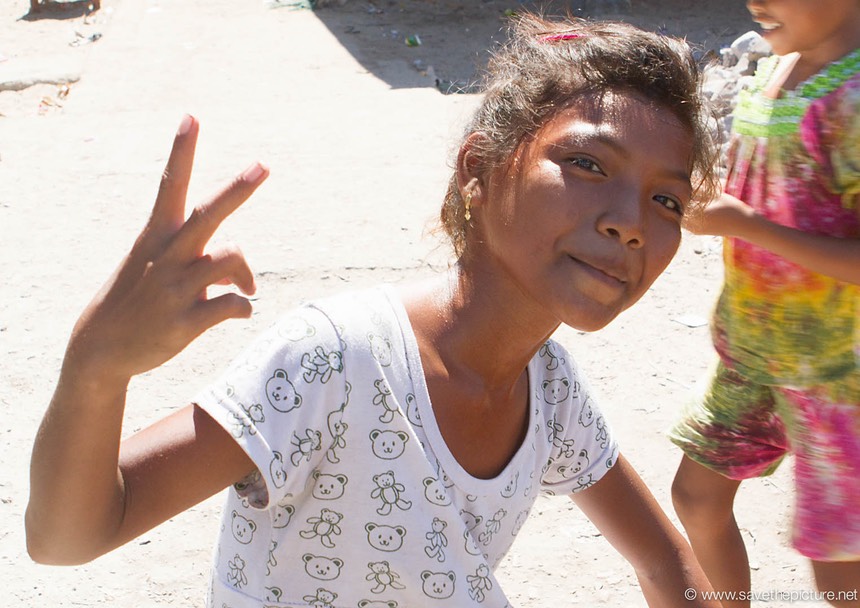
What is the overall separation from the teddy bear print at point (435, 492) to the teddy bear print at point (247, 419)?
0.95 feet

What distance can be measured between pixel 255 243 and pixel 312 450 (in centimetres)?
324

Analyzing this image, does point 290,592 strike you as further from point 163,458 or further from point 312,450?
point 163,458

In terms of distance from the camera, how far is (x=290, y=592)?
1.53m

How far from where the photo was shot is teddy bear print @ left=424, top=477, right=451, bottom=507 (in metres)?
1.53

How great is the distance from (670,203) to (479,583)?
2.18 feet

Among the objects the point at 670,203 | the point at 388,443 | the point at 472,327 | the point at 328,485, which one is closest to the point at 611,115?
the point at 670,203

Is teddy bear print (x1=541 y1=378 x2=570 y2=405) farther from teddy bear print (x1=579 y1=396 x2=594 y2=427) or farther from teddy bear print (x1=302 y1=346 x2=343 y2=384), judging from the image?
teddy bear print (x1=302 y1=346 x2=343 y2=384)

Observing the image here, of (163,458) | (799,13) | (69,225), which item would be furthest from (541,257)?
(69,225)

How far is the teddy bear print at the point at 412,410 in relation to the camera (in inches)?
59.9

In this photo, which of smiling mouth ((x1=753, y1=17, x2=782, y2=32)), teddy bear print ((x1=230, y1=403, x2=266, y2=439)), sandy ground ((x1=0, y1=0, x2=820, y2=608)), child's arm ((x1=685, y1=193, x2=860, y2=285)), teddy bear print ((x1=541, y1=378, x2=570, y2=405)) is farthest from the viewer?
sandy ground ((x1=0, y1=0, x2=820, y2=608))

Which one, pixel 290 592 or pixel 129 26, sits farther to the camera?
pixel 129 26

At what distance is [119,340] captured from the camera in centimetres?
108

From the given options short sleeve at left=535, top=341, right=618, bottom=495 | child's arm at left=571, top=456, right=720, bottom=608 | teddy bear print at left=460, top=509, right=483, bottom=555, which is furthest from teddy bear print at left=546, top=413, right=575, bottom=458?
teddy bear print at left=460, top=509, right=483, bottom=555

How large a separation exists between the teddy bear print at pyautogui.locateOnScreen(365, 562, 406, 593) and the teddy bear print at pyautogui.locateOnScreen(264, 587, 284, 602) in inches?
5.2
